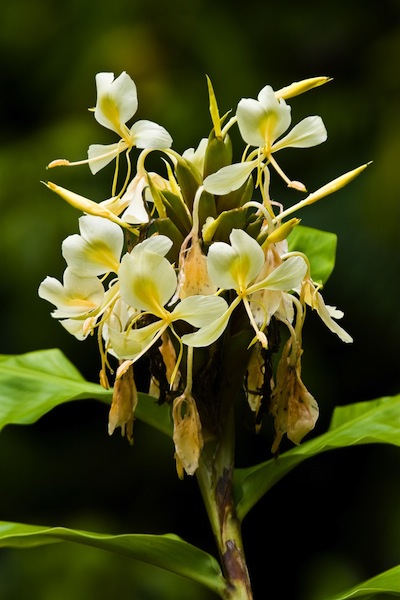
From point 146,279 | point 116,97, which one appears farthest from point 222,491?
point 116,97

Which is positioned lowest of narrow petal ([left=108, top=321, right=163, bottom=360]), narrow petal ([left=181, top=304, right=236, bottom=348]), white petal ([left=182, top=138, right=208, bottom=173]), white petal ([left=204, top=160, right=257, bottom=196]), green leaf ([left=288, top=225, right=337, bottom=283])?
green leaf ([left=288, top=225, right=337, bottom=283])

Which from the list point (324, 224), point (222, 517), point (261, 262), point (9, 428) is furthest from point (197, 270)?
point (9, 428)

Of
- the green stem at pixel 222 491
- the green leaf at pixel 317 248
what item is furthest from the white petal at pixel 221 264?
the green leaf at pixel 317 248

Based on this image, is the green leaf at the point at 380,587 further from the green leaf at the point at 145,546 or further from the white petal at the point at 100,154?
the white petal at the point at 100,154

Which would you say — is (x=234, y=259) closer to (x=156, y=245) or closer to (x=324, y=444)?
(x=156, y=245)

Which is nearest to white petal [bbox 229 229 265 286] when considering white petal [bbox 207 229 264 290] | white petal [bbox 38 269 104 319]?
white petal [bbox 207 229 264 290]

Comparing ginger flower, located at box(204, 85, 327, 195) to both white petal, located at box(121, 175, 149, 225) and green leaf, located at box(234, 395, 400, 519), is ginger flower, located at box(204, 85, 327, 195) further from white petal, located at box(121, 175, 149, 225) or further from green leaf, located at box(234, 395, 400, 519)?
green leaf, located at box(234, 395, 400, 519)

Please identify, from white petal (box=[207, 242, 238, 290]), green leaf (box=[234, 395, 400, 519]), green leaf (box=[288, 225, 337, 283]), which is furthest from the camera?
green leaf (box=[288, 225, 337, 283])

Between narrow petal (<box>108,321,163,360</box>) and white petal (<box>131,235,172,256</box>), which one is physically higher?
white petal (<box>131,235,172,256</box>)

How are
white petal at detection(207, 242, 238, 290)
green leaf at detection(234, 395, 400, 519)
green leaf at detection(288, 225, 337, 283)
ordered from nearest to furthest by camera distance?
white petal at detection(207, 242, 238, 290)
green leaf at detection(234, 395, 400, 519)
green leaf at detection(288, 225, 337, 283)
